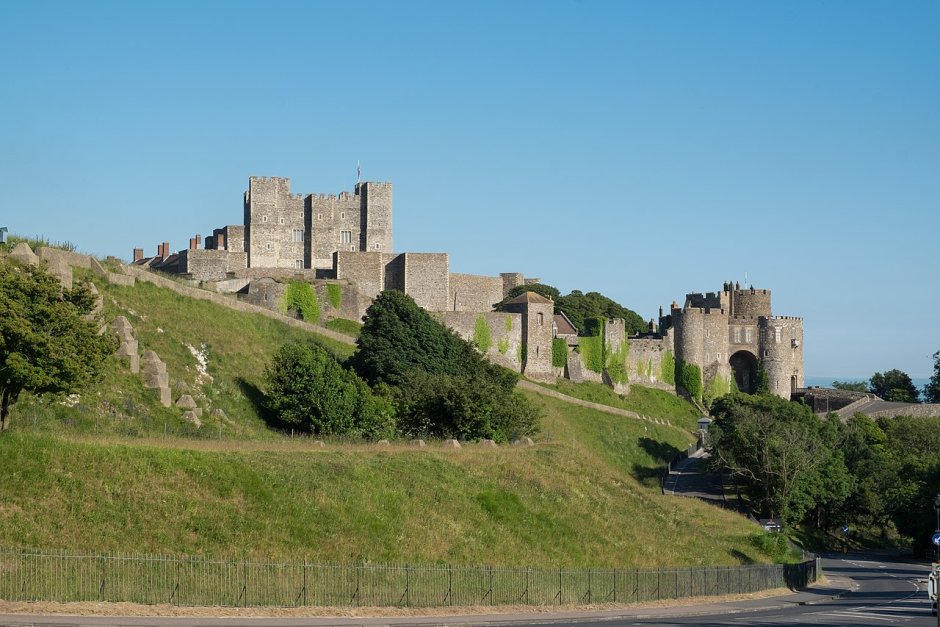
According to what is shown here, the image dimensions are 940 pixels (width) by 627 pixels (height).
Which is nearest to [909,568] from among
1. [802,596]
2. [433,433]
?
[802,596]

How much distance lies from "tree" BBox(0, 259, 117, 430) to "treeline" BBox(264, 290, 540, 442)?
13317 mm

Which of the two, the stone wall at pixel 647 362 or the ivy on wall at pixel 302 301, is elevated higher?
the ivy on wall at pixel 302 301

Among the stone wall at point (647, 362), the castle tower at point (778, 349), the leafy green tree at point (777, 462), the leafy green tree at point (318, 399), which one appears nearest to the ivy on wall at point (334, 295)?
the stone wall at point (647, 362)

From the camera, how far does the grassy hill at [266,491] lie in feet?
102

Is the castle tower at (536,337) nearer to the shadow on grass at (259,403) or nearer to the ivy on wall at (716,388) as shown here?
the ivy on wall at (716,388)

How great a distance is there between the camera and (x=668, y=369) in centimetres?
9181

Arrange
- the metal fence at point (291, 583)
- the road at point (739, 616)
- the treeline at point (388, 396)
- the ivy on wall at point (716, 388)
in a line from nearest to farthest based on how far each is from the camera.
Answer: the road at point (739, 616) < the metal fence at point (291, 583) < the treeline at point (388, 396) < the ivy on wall at point (716, 388)

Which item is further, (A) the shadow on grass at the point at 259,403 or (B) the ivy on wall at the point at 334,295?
(B) the ivy on wall at the point at 334,295

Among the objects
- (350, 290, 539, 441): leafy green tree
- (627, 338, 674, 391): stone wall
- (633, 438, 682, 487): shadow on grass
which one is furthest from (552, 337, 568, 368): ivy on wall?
(350, 290, 539, 441): leafy green tree

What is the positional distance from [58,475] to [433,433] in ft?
72.3

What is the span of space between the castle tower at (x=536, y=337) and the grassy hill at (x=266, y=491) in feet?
83.1

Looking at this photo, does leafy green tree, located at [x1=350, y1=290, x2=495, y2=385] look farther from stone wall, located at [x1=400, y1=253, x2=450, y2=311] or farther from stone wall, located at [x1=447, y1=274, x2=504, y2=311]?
stone wall, located at [x1=447, y1=274, x2=504, y2=311]

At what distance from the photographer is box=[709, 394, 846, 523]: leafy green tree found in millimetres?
63562

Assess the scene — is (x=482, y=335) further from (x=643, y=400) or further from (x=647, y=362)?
(x=647, y=362)
